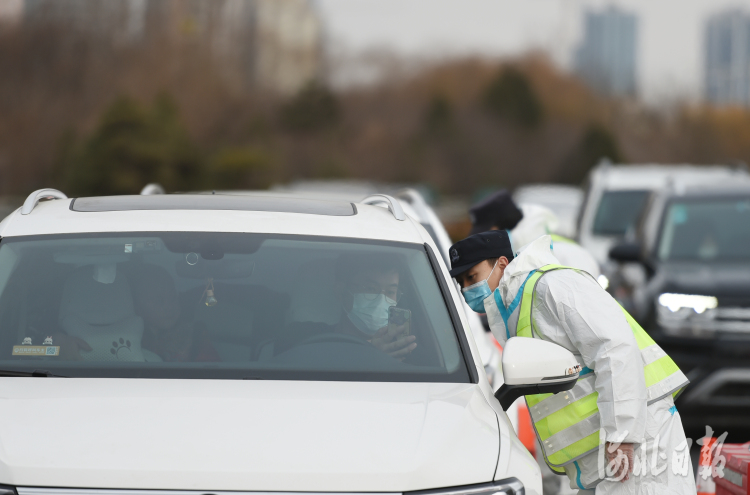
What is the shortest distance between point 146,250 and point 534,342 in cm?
148

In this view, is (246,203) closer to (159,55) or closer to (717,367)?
(717,367)

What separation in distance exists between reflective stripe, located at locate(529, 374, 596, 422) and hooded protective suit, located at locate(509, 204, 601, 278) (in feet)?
5.85

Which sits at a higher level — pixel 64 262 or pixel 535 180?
pixel 64 262

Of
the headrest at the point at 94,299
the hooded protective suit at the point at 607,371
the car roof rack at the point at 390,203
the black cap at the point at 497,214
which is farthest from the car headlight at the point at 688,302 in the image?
the headrest at the point at 94,299

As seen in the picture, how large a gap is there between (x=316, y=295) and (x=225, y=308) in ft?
1.11

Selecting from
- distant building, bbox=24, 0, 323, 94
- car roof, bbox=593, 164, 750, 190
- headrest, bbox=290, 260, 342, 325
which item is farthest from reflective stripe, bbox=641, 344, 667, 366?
distant building, bbox=24, 0, 323, 94

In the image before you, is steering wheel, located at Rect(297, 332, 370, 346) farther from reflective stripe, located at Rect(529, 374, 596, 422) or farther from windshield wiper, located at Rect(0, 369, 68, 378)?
windshield wiper, located at Rect(0, 369, 68, 378)

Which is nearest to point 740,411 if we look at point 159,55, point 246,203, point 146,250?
point 246,203

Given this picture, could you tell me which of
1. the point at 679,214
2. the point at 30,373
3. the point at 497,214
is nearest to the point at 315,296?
the point at 30,373

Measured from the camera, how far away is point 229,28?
5903cm

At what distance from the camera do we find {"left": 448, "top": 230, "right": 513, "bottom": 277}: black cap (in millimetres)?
3936

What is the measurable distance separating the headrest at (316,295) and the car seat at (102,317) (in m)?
0.56

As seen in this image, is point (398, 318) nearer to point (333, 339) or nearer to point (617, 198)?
point (333, 339)

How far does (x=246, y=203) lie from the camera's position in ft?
14.6
